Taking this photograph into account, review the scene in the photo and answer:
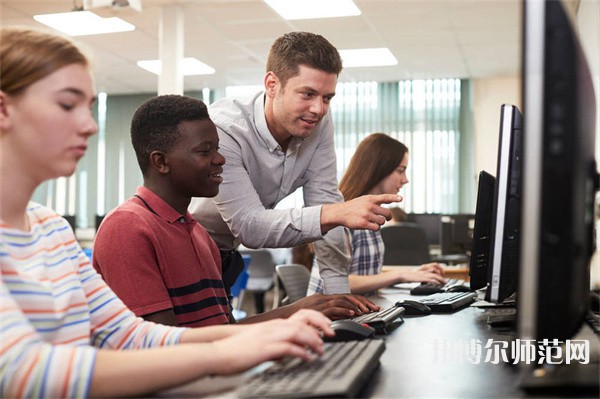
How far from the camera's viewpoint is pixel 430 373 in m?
0.95

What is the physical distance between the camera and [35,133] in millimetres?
841

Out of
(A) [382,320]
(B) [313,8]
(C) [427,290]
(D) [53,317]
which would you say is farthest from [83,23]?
(D) [53,317]

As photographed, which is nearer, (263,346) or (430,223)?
(263,346)

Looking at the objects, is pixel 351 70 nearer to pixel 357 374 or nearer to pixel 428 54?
pixel 428 54

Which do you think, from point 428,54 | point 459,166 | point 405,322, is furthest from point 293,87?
point 459,166

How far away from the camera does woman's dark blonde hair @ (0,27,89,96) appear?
85 cm

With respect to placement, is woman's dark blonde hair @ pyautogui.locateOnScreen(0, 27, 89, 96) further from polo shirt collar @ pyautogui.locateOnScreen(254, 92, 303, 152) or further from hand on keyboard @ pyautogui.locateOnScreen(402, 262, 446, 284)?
hand on keyboard @ pyautogui.locateOnScreen(402, 262, 446, 284)

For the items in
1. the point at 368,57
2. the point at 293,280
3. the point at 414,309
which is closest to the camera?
the point at 414,309

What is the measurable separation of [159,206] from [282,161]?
65cm

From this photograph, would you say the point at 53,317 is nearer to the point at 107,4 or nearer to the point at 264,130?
the point at 264,130

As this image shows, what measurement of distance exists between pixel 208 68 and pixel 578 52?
6615 millimetres

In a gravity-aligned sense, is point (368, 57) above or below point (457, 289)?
above

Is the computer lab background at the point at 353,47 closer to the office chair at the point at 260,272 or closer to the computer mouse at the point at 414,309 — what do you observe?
the office chair at the point at 260,272

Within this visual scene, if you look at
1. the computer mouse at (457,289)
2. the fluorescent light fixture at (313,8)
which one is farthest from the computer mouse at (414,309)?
the fluorescent light fixture at (313,8)
